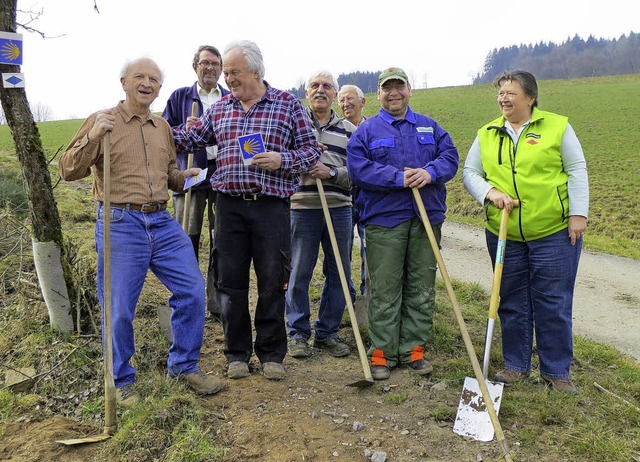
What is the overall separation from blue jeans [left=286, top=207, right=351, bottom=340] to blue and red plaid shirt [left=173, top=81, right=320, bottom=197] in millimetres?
627

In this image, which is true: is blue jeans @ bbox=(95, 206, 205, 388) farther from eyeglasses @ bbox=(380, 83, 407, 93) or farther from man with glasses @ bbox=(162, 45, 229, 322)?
eyeglasses @ bbox=(380, 83, 407, 93)

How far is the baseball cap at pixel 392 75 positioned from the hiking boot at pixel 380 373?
85.6 inches

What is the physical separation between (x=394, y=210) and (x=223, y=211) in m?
1.28

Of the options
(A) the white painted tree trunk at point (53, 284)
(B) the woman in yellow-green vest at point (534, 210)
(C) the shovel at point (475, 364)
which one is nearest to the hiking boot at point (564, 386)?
(B) the woman in yellow-green vest at point (534, 210)

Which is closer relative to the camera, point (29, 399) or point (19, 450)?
point (19, 450)

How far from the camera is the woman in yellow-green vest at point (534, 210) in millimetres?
3512

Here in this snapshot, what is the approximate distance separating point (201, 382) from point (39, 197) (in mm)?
1968

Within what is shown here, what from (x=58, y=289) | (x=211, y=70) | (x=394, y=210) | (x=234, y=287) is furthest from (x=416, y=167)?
(x=58, y=289)

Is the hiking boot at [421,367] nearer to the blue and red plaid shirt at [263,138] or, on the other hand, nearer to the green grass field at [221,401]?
the green grass field at [221,401]

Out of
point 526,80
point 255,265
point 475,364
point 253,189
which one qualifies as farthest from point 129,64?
point 475,364

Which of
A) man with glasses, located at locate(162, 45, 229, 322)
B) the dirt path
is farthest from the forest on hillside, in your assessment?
man with glasses, located at locate(162, 45, 229, 322)

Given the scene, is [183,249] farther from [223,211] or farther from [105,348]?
[105,348]

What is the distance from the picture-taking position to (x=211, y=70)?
462 cm

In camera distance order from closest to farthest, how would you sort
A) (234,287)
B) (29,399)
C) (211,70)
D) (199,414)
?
(199,414), (29,399), (234,287), (211,70)
